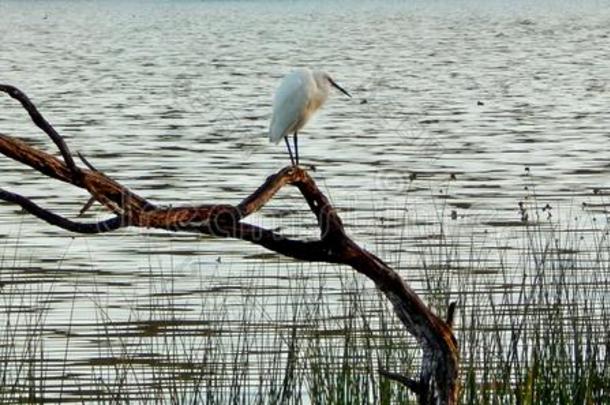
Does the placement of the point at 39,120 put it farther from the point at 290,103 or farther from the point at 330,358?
the point at 290,103

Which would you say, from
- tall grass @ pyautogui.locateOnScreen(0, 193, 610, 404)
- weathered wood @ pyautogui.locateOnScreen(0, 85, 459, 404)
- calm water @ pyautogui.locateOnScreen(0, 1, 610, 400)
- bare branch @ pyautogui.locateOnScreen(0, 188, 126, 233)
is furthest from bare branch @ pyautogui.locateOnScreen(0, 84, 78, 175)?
calm water @ pyautogui.locateOnScreen(0, 1, 610, 400)

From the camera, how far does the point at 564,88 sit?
Answer: 3144 centimetres

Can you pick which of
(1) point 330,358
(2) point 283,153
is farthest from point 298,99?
(2) point 283,153

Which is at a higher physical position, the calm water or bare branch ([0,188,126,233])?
the calm water

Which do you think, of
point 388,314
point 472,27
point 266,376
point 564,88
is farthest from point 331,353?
point 472,27

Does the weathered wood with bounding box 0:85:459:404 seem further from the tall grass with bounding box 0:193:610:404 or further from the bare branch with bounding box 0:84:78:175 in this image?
the tall grass with bounding box 0:193:610:404

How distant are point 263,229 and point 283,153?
14.1 meters

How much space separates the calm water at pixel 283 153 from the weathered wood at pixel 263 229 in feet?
10.7

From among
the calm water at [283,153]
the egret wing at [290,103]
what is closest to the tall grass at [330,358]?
the calm water at [283,153]

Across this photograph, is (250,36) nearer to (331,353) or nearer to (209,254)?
(209,254)

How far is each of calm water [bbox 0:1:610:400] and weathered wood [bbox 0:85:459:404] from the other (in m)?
3.25

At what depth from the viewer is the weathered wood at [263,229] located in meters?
5.08

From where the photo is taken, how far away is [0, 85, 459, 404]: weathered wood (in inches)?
200

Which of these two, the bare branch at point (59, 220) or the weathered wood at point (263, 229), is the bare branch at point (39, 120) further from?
the bare branch at point (59, 220)
